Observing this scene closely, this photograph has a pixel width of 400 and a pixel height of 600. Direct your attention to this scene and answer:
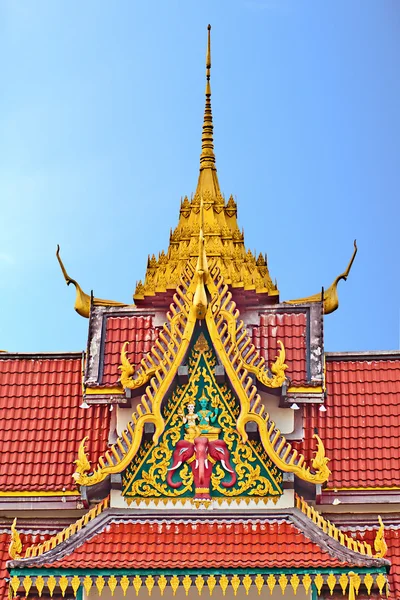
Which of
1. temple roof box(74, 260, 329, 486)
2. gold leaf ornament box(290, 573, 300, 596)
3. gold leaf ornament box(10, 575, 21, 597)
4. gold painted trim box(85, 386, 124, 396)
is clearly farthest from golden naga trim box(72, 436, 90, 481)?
gold leaf ornament box(290, 573, 300, 596)

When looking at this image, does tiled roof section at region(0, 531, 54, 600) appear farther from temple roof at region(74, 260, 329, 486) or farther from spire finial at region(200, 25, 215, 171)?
spire finial at region(200, 25, 215, 171)

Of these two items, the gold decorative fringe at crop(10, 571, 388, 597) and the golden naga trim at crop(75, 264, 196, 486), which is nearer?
the gold decorative fringe at crop(10, 571, 388, 597)

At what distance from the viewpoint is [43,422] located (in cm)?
1788

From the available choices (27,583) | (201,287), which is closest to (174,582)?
(27,583)

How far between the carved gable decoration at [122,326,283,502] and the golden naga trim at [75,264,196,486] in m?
0.24

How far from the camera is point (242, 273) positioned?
60.2 feet

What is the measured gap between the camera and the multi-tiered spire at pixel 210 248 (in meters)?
18.3

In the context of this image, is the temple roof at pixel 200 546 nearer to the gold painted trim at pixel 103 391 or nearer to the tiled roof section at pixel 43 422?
the tiled roof section at pixel 43 422

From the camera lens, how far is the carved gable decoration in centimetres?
1614

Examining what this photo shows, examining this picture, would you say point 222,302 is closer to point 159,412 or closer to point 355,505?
point 159,412

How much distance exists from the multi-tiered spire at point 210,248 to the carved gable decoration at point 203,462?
2134mm

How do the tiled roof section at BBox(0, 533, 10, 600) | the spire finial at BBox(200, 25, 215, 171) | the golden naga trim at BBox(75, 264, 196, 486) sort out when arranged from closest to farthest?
the golden naga trim at BBox(75, 264, 196, 486) → the tiled roof section at BBox(0, 533, 10, 600) → the spire finial at BBox(200, 25, 215, 171)

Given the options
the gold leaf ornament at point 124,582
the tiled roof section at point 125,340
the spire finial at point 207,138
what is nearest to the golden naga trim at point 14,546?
the gold leaf ornament at point 124,582

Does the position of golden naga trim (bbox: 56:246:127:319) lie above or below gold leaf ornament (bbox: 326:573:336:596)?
above
